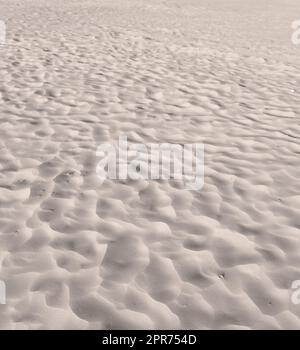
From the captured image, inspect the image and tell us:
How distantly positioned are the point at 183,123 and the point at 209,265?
11.2ft

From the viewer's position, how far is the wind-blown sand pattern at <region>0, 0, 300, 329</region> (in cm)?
339

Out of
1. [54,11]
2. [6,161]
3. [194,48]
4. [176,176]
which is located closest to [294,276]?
[176,176]

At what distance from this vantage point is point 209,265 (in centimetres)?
377

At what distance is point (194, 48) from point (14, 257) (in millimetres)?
9731

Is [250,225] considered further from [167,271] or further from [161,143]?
[161,143]

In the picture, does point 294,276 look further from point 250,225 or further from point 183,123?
point 183,123

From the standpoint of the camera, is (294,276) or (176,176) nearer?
(294,276)

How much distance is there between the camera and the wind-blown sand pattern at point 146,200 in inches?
133

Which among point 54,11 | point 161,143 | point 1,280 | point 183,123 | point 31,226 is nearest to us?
point 1,280

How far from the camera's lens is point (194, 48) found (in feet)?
40.1

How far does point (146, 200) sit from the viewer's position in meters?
4.70
